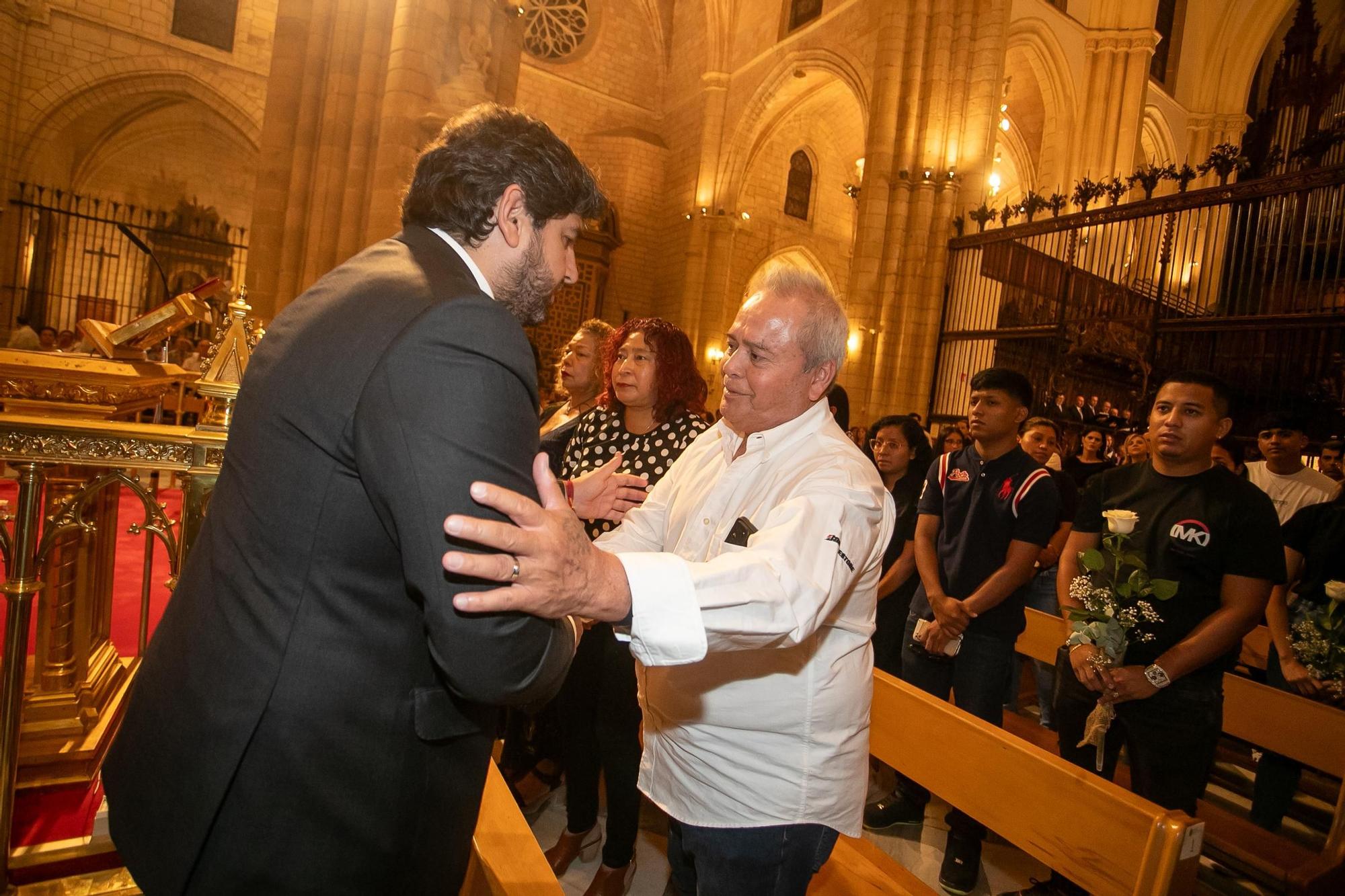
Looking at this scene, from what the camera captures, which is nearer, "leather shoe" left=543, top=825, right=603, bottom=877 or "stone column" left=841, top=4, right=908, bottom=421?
"leather shoe" left=543, top=825, right=603, bottom=877

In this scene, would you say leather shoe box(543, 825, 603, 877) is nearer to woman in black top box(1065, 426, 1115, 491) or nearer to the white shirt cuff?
the white shirt cuff

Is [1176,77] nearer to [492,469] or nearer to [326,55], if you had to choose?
[326,55]

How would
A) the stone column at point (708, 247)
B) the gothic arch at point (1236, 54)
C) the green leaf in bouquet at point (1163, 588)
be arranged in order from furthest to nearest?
the gothic arch at point (1236, 54) < the stone column at point (708, 247) < the green leaf in bouquet at point (1163, 588)

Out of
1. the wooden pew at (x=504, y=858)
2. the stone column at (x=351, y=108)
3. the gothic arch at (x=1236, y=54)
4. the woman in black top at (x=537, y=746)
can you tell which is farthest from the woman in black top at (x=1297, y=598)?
the gothic arch at (x=1236, y=54)

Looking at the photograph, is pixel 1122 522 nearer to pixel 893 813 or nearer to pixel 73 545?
pixel 893 813

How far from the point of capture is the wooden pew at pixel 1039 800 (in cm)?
148

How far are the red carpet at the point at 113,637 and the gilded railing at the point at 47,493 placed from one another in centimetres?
13

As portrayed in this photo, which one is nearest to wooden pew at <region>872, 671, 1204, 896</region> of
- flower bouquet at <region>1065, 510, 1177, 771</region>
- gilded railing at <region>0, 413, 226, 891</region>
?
flower bouquet at <region>1065, 510, 1177, 771</region>

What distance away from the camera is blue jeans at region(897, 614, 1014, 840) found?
3.13 metres

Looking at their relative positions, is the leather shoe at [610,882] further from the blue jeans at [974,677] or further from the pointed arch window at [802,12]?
the pointed arch window at [802,12]

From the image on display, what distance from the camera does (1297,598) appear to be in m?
3.73

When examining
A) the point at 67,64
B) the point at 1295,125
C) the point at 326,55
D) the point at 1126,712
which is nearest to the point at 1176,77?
the point at 1295,125

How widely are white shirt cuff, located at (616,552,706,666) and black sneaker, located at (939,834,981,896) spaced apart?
7.96 ft

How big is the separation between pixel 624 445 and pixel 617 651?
2.71 feet
